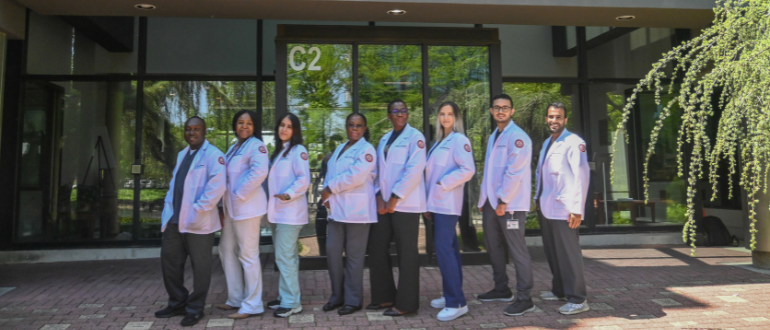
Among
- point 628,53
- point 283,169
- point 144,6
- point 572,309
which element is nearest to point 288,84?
point 144,6

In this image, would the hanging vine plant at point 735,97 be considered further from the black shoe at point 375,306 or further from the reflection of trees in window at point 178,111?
the reflection of trees in window at point 178,111

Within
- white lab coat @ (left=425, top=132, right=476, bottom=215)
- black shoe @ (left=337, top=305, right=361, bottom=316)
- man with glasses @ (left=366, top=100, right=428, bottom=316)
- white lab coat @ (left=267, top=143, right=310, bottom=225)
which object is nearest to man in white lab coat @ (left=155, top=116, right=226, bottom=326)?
white lab coat @ (left=267, top=143, right=310, bottom=225)

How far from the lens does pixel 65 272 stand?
20.8 feet

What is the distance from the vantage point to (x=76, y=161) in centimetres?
752

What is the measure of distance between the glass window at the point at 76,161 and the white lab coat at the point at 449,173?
5.24 m

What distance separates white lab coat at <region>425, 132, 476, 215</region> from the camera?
428 centimetres

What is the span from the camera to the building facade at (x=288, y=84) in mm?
6324

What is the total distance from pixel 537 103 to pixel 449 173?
15.5ft

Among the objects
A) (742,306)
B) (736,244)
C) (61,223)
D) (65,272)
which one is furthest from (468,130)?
(61,223)

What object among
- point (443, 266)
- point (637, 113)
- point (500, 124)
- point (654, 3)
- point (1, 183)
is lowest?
point (443, 266)

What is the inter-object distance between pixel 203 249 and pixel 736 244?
7.88 metres

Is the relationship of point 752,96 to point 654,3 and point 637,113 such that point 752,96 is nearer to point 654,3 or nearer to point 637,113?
point 654,3

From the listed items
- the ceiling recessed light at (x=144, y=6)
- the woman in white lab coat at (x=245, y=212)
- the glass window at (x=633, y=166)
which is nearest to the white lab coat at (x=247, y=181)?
the woman in white lab coat at (x=245, y=212)

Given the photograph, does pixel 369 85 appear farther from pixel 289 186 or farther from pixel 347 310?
pixel 347 310
